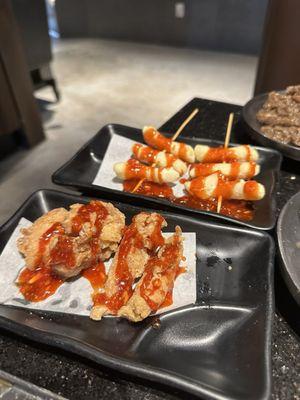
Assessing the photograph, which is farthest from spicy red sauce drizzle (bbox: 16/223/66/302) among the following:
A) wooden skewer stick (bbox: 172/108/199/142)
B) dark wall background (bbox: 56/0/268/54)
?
dark wall background (bbox: 56/0/268/54)

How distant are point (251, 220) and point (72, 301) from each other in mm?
1064

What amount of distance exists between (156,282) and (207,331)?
11.4 inches

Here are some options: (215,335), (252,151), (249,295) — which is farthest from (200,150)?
(215,335)

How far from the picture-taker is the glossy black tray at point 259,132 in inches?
90.0

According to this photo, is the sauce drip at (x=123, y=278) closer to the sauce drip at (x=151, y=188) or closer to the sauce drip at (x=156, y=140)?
the sauce drip at (x=151, y=188)

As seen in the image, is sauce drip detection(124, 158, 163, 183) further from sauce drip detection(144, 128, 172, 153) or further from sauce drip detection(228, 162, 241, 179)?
sauce drip detection(228, 162, 241, 179)

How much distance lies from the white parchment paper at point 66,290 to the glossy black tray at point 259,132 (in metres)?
1.11

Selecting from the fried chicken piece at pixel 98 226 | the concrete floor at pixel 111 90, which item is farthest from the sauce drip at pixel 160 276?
the concrete floor at pixel 111 90

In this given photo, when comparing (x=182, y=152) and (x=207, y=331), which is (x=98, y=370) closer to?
(x=207, y=331)

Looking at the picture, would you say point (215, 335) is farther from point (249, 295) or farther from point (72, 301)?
point (72, 301)

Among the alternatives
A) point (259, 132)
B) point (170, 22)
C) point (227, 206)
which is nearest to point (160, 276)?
point (227, 206)

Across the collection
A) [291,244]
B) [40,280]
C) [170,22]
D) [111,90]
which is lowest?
[111,90]

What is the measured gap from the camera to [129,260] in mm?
1578

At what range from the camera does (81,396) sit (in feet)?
3.88
